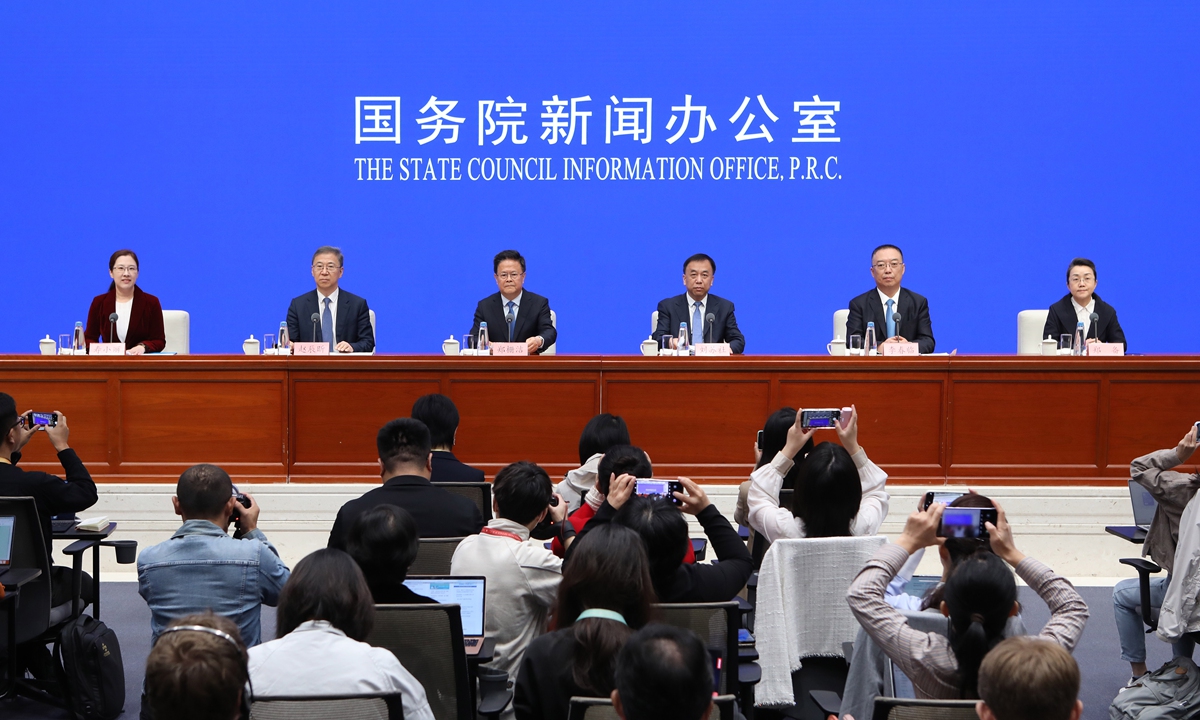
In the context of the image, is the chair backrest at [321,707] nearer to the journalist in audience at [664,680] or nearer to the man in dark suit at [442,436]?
the journalist in audience at [664,680]

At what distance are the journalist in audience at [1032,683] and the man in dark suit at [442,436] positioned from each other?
2188mm

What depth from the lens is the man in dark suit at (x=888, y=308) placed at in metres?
5.74

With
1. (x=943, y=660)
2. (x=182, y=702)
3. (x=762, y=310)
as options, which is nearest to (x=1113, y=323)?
(x=762, y=310)

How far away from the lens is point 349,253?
7055 mm

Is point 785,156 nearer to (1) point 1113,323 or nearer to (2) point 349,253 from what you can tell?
(1) point 1113,323

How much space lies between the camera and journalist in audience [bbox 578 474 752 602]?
2.07 metres

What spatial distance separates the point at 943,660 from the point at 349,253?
231 inches

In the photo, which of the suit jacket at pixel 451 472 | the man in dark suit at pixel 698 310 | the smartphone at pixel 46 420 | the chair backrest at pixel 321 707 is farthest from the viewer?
the man in dark suit at pixel 698 310

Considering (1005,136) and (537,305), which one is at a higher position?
(1005,136)

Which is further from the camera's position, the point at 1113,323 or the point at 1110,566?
the point at 1113,323

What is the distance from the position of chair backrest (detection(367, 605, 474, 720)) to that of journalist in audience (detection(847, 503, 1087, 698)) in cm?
73

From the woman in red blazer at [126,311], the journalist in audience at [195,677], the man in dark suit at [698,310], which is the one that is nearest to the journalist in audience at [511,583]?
the journalist in audience at [195,677]

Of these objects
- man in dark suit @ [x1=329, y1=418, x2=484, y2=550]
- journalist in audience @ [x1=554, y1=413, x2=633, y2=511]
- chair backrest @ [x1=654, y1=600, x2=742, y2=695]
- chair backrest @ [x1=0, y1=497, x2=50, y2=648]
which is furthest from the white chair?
chair backrest @ [x1=0, y1=497, x2=50, y2=648]

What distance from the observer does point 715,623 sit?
2000 millimetres
